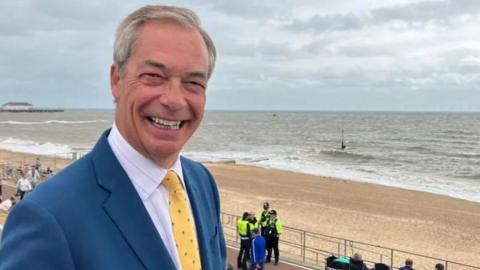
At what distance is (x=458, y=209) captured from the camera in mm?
25922

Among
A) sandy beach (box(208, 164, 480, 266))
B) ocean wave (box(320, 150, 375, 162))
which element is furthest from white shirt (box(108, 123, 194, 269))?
ocean wave (box(320, 150, 375, 162))

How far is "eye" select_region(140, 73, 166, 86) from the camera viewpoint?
1.55 meters

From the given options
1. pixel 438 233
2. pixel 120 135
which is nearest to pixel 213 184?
pixel 120 135

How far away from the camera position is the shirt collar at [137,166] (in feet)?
5.22

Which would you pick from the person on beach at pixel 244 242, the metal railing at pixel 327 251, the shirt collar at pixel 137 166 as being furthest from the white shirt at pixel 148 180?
the metal railing at pixel 327 251

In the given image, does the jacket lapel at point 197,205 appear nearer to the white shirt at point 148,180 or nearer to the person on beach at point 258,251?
the white shirt at point 148,180

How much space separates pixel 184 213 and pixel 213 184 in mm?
463

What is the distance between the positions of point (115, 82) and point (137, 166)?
1.01 feet

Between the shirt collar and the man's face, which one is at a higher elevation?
the man's face

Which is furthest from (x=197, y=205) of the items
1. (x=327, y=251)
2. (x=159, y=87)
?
(x=327, y=251)

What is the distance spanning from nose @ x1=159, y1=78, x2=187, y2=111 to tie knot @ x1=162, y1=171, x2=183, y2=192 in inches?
10.3

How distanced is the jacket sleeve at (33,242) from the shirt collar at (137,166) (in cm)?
33

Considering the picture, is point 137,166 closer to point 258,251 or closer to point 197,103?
point 197,103

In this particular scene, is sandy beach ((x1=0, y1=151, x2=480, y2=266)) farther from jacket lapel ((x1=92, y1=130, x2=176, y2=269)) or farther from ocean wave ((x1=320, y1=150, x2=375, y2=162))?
ocean wave ((x1=320, y1=150, x2=375, y2=162))
